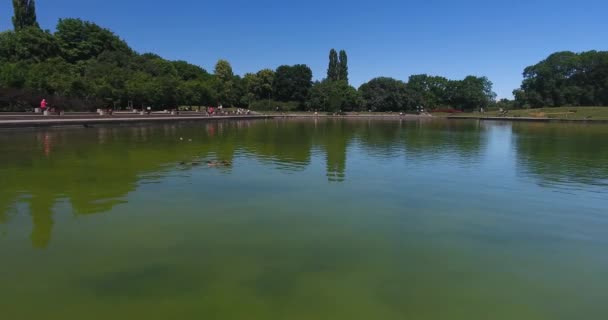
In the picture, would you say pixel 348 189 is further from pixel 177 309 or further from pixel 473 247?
→ pixel 177 309

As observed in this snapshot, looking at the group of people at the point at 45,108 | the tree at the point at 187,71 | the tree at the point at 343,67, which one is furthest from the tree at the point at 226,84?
the group of people at the point at 45,108

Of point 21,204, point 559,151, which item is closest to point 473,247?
point 21,204

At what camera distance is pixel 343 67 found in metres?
107

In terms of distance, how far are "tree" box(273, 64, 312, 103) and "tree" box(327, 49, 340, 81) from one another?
5.69 m

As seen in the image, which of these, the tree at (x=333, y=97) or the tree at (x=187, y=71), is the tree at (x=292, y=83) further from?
Answer: the tree at (x=187, y=71)

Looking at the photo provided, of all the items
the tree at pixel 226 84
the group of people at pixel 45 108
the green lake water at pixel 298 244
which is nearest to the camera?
the green lake water at pixel 298 244

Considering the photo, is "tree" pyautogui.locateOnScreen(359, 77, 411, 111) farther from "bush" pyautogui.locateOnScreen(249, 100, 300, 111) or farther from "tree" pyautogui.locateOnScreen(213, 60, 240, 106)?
"tree" pyautogui.locateOnScreen(213, 60, 240, 106)

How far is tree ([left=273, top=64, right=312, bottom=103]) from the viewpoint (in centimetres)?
10200

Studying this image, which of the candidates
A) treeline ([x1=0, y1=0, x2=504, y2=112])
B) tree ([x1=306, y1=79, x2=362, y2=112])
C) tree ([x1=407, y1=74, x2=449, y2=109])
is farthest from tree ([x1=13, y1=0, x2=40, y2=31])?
tree ([x1=407, y1=74, x2=449, y2=109])

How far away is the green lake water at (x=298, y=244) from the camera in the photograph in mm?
4953

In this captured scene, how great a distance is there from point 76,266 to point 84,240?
3.74 ft

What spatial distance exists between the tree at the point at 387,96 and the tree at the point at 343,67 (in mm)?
6041

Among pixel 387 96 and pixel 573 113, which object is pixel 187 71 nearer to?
pixel 387 96

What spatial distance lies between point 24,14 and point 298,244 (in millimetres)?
78108
